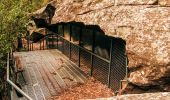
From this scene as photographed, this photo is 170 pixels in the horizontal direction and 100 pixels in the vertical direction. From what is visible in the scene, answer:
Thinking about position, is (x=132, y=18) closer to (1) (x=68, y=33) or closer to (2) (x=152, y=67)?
(2) (x=152, y=67)

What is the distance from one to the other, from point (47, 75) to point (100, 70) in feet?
9.74

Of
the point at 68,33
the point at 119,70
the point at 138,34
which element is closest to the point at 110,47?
the point at 119,70

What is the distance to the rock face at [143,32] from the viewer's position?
278 inches

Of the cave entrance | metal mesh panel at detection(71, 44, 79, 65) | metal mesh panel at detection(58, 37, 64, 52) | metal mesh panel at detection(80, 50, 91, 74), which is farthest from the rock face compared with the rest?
metal mesh panel at detection(58, 37, 64, 52)

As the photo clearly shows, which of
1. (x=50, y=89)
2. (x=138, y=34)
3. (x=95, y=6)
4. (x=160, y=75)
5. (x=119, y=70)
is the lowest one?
(x=50, y=89)

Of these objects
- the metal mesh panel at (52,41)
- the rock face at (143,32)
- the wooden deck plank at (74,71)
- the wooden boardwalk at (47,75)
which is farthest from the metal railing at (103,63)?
the metal mesh panel at (52,41)

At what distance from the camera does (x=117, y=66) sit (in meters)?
11.9

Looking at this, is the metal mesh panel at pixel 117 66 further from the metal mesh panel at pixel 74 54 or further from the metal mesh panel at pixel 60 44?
the metal mesh panel at pixel 60 44

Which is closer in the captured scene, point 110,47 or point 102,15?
point 102,15

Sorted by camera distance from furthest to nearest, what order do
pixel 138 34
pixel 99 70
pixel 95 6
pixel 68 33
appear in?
1. pixel 68 33
2. pixel 99 70
3. pixel 95 6
4. pixel 138 34

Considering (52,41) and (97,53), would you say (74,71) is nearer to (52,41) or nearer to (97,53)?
(97,53)

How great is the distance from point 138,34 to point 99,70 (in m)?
6.24

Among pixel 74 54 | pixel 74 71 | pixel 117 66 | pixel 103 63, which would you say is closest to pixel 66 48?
pixel 74 54

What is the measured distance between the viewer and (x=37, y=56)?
64.9ft
